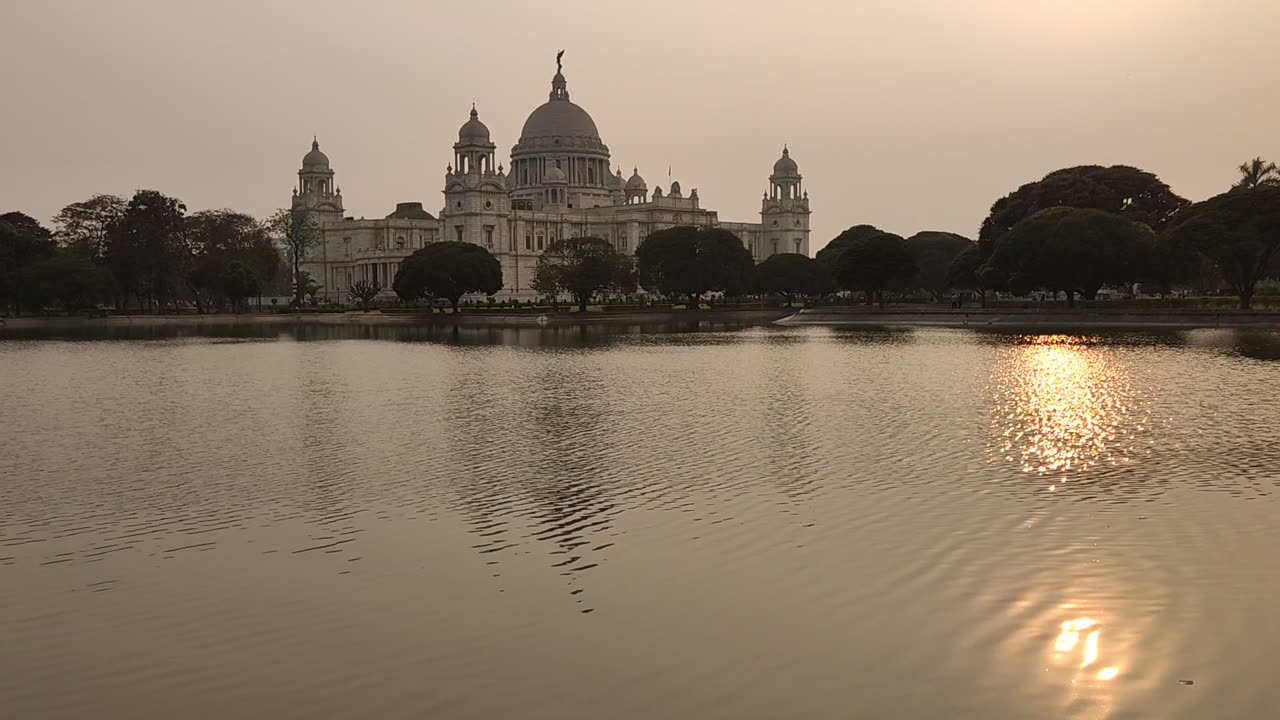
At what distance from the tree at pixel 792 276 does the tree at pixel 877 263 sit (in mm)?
14206

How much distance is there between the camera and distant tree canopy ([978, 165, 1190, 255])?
99312 mm

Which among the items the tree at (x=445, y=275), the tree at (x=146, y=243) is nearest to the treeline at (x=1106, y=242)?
the tree at (x=445, y=275)

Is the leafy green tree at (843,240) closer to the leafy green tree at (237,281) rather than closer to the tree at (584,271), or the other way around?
the tree at (584,271)

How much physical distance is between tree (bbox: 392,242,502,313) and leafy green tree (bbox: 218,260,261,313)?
14.1m

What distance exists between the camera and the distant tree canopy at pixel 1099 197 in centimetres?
9931

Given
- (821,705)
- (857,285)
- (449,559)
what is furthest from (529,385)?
(857,285)

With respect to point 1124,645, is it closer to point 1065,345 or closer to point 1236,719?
point 1236,719

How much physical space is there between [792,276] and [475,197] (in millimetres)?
53770

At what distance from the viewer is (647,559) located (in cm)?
1455

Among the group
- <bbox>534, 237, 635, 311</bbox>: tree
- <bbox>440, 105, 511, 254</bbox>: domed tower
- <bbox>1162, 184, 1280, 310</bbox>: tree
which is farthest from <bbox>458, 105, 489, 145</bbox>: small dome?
Result: <bbox>1162, 184, 1280, 310</bbox>: tree

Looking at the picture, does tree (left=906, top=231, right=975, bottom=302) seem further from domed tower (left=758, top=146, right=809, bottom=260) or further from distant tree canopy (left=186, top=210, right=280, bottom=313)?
distant tree canopy (left=186, top=210, right=280, bottom=313)

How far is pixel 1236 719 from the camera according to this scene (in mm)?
9578

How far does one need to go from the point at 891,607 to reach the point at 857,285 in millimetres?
98781

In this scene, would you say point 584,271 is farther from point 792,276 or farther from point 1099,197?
point 1099,197
